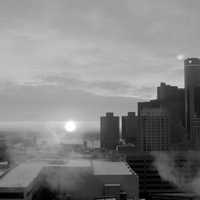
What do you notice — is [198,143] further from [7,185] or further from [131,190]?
[7,185]

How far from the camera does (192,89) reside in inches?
3979

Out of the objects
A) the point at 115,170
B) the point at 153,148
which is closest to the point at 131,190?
the point at 115,170

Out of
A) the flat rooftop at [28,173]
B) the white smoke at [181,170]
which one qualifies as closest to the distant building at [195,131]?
the white smoke at [181,170]

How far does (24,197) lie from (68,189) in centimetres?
650

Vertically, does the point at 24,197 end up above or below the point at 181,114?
below

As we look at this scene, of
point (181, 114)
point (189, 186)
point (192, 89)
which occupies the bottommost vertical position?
point (189, 186)

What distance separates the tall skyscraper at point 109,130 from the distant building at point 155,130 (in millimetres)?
19493

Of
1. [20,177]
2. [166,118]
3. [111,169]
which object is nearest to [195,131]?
[166,118]

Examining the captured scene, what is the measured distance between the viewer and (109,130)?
104 metres

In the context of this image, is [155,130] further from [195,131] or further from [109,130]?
[109,130]

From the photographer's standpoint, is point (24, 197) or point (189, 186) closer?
point (24, 197)

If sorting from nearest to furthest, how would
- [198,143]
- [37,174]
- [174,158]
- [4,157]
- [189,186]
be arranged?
[37,174] → [189,186] → [174,158] → [4,157] → [198,143]

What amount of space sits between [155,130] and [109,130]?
88.0 feet

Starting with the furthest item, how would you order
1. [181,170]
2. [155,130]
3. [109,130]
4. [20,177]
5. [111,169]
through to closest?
[109,130]
[155,130]
[181,170]
[111,169]
[20,177]
